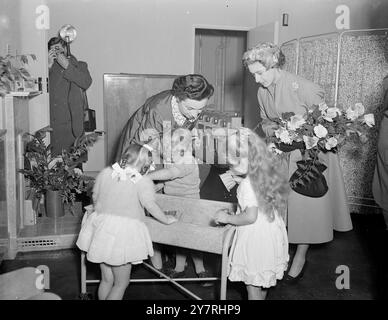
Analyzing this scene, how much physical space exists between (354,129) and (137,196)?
120 centimetres

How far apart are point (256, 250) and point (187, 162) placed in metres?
0.68

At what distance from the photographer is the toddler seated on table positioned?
8.29 ft

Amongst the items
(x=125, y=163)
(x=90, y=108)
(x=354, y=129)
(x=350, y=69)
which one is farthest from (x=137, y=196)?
(x=90, y=108)

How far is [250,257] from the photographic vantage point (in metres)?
2.12

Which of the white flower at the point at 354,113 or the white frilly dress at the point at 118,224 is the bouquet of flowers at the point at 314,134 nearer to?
the white flower at the point at 354,113

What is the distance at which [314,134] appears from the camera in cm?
258

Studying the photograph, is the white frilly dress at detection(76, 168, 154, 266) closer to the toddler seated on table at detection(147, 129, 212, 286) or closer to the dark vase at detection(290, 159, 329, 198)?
the toddler seated on table at detection(147, 129, 212, 286)

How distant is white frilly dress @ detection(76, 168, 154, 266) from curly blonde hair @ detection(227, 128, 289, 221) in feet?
1.39

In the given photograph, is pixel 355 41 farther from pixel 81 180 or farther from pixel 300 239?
pixel 81 180

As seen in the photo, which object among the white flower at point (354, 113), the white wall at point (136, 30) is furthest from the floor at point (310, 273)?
the white wall at point (136, 30)

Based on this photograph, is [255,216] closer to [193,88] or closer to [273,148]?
[273,148]

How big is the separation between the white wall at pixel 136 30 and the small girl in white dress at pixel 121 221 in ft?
10.6

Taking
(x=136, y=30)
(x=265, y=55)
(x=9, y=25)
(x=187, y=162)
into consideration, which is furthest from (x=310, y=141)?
(x=136, y=30)

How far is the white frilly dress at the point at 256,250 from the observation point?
2.12 m
